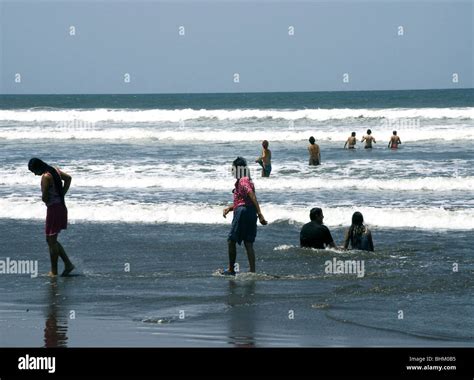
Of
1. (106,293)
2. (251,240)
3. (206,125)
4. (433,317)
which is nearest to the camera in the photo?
(433,317)

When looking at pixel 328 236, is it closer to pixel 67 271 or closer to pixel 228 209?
pixel 228 209

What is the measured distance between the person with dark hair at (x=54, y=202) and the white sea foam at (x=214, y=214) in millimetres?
5072

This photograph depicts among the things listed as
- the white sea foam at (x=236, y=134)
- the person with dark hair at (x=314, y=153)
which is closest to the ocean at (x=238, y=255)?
the person with dark hair at (x=314, y=153)

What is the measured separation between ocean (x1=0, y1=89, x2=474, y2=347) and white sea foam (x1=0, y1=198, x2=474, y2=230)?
0.04 metres

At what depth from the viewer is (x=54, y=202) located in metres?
10.6

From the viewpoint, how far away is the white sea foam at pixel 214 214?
595 inches

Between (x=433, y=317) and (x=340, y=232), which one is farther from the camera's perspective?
(x=340, y=232)

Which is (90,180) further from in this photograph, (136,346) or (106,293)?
(136,346)

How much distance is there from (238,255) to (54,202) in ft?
9.34

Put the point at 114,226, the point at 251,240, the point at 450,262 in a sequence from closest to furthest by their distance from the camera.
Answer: the point at 251,240, the point at 450,262, the point at 114,226

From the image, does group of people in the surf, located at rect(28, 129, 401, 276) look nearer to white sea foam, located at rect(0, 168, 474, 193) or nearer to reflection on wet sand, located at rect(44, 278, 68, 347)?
reflection on wet sand, located at rect(44, 278, 68, 347)
